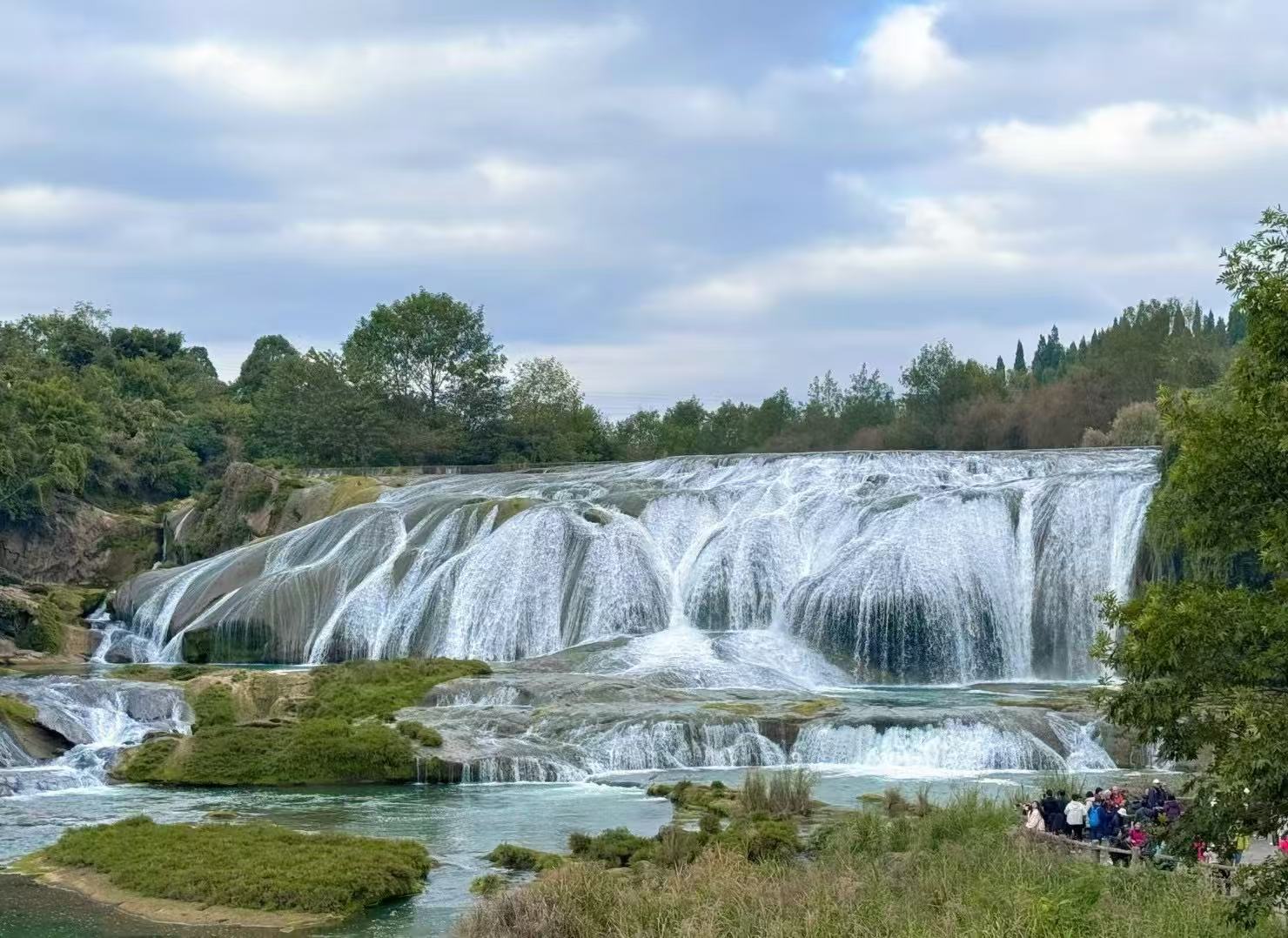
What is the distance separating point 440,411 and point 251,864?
7079cm

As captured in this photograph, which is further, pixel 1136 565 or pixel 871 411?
pixel 871 411

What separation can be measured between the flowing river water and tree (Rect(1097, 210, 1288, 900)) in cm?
1075

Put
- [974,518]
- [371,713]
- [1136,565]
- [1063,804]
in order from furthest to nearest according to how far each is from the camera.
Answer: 1. [974,518]
2. [1136,565]
3. [371,713]
4. [1063,804]

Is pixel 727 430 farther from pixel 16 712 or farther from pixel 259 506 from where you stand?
pixel 16 712

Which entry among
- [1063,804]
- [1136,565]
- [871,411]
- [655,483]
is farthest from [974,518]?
[871,411]

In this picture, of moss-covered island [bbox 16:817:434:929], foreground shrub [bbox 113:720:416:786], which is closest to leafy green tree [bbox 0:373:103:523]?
foreground shrub [bbox 113:720:416:786]

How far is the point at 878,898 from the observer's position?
16.6m

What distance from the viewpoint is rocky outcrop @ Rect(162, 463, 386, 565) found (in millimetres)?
62188

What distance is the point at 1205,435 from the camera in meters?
12.7

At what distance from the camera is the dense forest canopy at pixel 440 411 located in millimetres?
71375

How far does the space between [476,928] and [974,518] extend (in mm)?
33016

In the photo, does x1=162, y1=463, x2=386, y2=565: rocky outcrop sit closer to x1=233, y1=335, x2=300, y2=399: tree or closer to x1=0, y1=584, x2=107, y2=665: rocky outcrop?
x1=0, y1=584, x2=107, y2=665: rocky outcrop

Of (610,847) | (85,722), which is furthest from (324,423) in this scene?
(610,847)

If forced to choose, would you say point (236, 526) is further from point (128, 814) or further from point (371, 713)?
point (128, 814)
